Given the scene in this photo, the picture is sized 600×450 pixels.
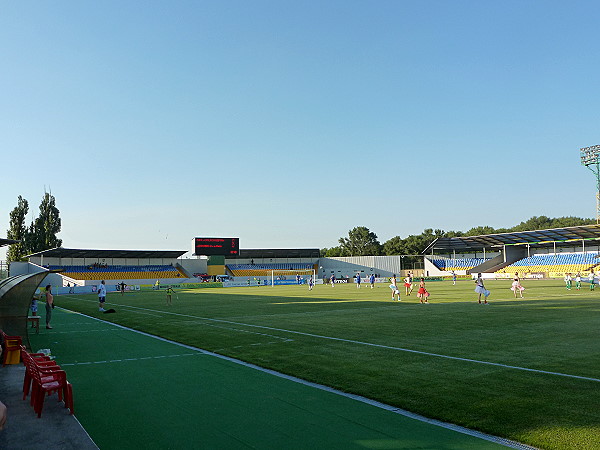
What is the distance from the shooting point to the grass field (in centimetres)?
758

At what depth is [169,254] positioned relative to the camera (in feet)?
316

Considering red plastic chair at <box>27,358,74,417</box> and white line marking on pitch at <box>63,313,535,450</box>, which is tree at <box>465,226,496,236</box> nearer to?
white line marking on pitch at <box>63,313,535,450</box>

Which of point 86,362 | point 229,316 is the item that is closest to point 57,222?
point 229,316

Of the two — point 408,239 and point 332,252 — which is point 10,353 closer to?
point 408,239

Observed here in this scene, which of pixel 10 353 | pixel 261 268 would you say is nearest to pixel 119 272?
pixel 261 268

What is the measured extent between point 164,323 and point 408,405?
55.2ft

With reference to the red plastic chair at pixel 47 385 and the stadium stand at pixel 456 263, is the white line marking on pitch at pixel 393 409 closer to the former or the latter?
the red plastic chair at pixel 47 385

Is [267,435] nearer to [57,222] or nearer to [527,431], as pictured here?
[527,431]

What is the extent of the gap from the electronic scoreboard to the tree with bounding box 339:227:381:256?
6469cm

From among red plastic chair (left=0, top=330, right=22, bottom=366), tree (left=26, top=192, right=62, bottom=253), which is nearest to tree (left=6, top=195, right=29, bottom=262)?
tree (left=26, top=192, right=62, bottom=253)

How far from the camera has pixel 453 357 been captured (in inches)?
481

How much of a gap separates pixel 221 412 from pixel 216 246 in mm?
82110

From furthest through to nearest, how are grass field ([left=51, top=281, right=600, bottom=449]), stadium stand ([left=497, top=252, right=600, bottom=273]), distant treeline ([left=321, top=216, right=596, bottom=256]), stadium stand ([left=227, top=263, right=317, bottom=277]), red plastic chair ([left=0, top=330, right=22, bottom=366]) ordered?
distant treeline ([left=321, top=216, right=596, bottom=256]) → stadium stand ([left=227, top=263, right=317, bottom=277]) → stadium stand ([left=497, top=252, right=600, bottom=273]) → red plastic chair ([left=0, top=330, right=22, bottom=366]) → grass field ([left=51, top=281, right=600, bottom=449])

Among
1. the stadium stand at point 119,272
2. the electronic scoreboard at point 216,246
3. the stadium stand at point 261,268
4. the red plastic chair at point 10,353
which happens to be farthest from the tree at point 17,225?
the red plastic chair at point 10,353
